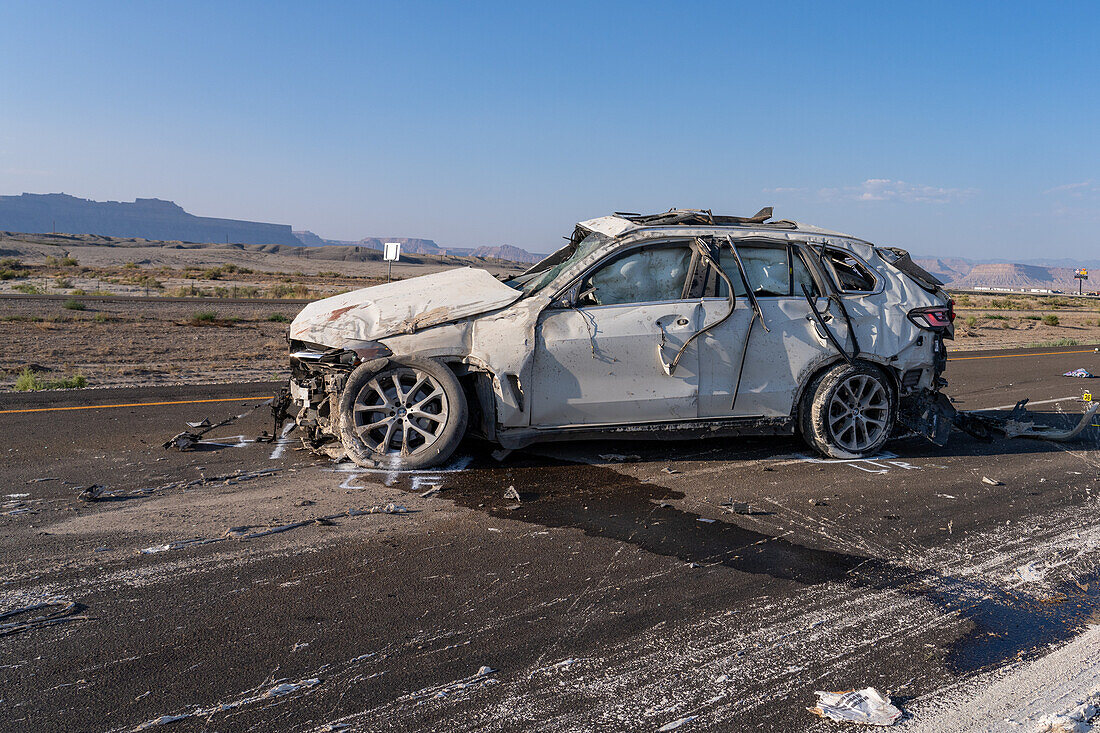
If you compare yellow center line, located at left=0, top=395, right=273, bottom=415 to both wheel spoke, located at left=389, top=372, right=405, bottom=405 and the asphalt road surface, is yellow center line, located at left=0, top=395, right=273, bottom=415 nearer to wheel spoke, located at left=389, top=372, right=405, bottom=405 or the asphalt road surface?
the asphalt road surface

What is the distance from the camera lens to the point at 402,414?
19.6ft

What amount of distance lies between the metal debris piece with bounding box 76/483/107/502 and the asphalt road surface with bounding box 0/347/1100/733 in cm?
14

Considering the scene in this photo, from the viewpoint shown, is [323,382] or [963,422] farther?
[963,422]

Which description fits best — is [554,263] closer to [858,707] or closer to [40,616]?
[40,616]

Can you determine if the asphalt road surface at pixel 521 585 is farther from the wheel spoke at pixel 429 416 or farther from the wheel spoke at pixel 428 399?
the wheel spoke at pixel 428 399

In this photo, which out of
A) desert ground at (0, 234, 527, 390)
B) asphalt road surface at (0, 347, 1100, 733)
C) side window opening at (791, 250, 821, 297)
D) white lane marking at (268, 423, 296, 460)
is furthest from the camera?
desert ground at (0, 234, 527, 390)

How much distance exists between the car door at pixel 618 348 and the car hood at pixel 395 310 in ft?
1.77

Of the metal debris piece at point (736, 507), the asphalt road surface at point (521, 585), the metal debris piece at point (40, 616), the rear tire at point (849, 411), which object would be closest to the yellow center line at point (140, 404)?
the asphalt road surface at point (521, 585)

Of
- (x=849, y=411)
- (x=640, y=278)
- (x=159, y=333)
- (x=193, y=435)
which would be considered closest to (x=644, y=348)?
(x=640, y=278)

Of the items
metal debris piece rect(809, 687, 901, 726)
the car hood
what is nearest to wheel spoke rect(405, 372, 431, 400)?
the car hood

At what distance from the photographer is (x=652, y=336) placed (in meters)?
6.12

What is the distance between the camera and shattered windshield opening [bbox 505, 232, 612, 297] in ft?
20.8

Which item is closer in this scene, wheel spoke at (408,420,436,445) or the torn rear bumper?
wheel spoke at (408,420,436,445)

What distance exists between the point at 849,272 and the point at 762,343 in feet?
3.79
